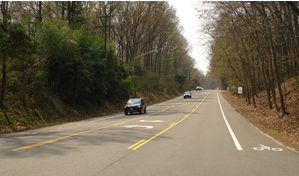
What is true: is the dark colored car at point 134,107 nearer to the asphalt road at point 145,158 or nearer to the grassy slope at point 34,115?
the grassy slope at point 34,115

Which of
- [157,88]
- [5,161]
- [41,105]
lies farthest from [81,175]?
[157,88]

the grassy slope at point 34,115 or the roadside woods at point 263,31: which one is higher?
the roadside woods at point 263,31

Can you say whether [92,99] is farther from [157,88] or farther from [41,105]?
[157,88]

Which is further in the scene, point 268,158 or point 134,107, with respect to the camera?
point 134,107

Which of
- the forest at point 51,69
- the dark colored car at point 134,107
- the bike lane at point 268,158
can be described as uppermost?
the forest at point 51,69

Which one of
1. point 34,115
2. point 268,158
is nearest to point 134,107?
point 34,115

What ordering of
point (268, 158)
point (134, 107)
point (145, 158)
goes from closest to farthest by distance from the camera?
point (145, 158), point (268, 158), point (134, 107)

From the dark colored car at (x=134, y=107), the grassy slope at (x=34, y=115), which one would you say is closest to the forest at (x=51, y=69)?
the grassy slope at (x=34, y=115)

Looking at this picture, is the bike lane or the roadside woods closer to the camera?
the bike lane

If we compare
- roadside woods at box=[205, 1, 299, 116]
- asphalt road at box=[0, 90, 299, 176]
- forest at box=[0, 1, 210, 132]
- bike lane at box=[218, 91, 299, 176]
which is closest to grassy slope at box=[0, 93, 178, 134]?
forest at box=[0, 1, 210, 132]

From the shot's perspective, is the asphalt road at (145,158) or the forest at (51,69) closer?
the asphalt road at (145,158)

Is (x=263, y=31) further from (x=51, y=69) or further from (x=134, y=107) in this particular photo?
(x=51, y=69)

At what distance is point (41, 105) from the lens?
20.5 m

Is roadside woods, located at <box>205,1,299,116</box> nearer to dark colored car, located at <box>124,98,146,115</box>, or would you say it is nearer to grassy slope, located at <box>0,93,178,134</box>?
dark colored car, located at <box>124,98,146,115</box>
